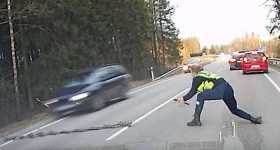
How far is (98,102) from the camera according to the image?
69.7 feet

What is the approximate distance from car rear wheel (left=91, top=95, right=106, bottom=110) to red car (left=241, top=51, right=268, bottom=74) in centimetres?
1820

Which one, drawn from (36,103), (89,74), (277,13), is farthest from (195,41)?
(89,74)

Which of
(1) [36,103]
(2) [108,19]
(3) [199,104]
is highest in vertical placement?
(2) [108,19]

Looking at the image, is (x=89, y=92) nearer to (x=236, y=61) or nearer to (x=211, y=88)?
(x=211, y=88)

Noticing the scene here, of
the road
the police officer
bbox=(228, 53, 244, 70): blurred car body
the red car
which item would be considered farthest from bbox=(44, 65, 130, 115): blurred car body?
bbox=(228, 53, 244, 70): blurred car body

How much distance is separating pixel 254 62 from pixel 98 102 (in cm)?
1944

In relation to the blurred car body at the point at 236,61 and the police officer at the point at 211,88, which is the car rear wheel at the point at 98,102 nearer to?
the police officer at the point at 211,88

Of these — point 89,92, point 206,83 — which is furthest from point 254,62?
point 206,83

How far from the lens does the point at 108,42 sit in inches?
2098

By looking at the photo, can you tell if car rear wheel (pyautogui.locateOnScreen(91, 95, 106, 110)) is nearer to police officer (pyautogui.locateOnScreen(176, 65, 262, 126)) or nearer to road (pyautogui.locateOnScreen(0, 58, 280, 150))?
road (pyautogui.locateOnScreen(0, 58, 280, 150))

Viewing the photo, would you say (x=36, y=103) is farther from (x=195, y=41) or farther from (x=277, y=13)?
(x=195, y=41)

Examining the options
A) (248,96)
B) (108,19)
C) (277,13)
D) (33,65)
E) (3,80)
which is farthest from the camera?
(277,13)

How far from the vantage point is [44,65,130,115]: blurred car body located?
20.5 m

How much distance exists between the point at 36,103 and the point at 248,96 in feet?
71.7
